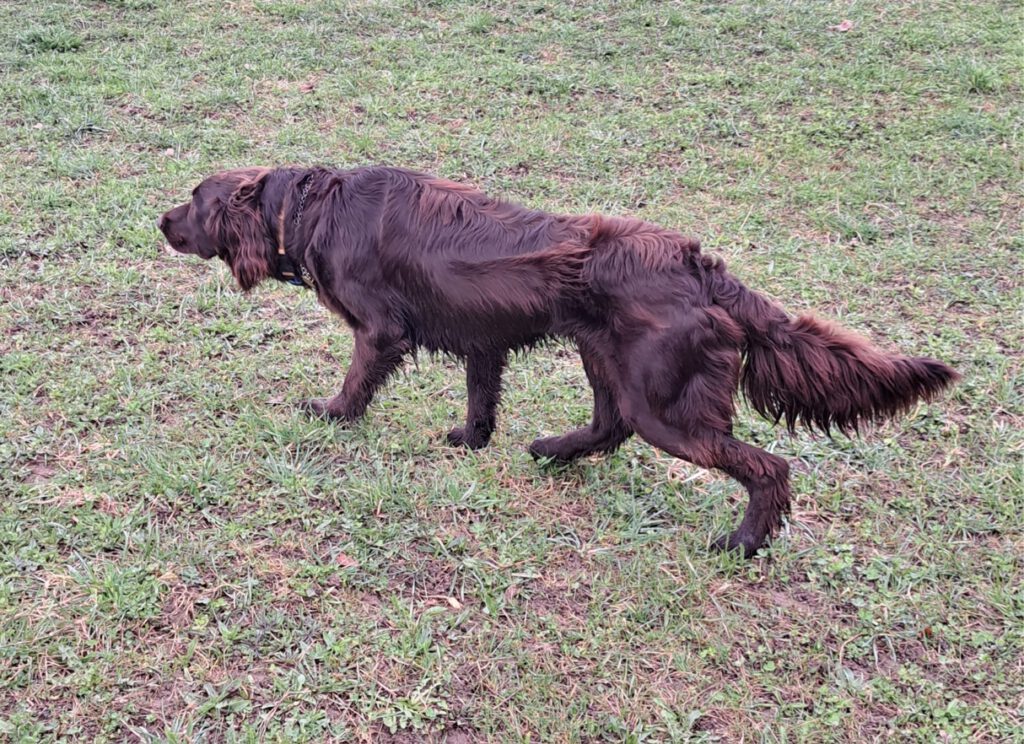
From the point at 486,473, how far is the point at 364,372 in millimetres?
645

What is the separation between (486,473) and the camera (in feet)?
12.0

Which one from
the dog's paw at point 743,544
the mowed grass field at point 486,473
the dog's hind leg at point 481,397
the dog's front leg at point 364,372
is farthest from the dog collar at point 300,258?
the dog's paw at point 743,544

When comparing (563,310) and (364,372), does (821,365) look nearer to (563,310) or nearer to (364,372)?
(563,310)

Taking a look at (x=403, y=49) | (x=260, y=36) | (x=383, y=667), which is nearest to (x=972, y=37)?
(x=403, y=49)

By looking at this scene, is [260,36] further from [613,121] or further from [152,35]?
[613,121]

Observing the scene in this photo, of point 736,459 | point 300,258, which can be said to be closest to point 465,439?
point 300,258

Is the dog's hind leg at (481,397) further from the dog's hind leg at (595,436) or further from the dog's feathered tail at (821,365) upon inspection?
the dog's feathered tail at (821,365)

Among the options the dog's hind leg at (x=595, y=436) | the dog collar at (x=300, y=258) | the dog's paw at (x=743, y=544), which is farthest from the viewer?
the dog collar at (x=300, y=258)

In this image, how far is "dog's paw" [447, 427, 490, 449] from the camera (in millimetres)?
3809

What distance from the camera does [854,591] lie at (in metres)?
3.17

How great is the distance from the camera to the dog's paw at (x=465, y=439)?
3.81m

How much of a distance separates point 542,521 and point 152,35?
6.14 meters

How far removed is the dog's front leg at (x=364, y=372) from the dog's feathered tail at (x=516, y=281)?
383 millimetres

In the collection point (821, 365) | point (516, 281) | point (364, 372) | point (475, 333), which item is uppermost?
point (516, 281)
